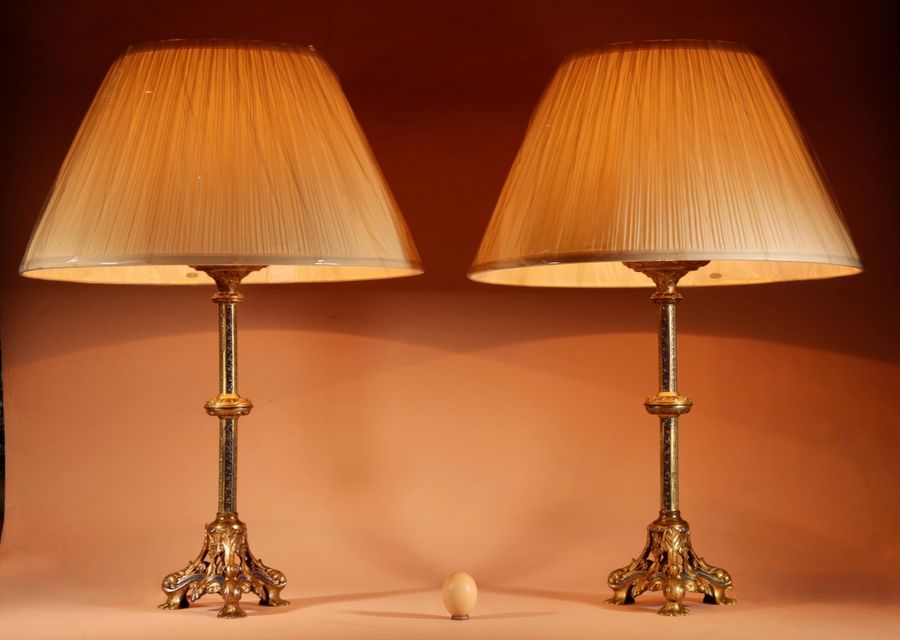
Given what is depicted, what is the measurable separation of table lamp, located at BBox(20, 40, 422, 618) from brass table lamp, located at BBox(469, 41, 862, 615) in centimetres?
Result: 19

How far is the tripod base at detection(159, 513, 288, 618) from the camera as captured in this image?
1652 mm

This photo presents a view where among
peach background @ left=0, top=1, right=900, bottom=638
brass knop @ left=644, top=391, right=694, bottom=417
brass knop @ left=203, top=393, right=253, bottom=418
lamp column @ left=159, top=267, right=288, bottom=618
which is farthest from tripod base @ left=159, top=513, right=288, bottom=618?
brass knop @ left=644, top=391, right=694, bottom=417

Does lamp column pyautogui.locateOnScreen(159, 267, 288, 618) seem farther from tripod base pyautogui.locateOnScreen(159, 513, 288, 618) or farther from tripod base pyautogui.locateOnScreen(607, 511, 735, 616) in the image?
tripod base pyautogui.locateOnScreen(607, 511, 735, 616)

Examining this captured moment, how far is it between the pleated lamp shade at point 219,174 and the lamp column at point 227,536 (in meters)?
0.18

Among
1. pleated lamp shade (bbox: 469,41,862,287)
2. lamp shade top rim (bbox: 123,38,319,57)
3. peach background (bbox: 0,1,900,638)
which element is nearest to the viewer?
pleated lamp shade (bbox: 469,41,862,287)

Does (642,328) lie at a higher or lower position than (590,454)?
higher

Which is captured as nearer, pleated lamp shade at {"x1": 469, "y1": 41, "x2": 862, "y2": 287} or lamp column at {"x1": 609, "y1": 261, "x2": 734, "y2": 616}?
pleated lamp shade at {"x1": 469, "y1": 41, "x2": 862, "y2": 287}

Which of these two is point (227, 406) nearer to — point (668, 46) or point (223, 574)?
point (223, 574)

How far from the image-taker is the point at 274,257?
4.82 ft

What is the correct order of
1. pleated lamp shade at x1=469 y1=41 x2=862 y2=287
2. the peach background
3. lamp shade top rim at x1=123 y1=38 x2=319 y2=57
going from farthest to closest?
the peach background < lamp shade top rim at x1=123 y1=38 x2=319 y2=57 < pleated lamp shade at x1=469 y1=41 x2=862 y2=287

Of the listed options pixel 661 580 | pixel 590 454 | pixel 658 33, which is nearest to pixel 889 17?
pixel 658 33

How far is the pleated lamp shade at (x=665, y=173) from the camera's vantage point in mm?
1452

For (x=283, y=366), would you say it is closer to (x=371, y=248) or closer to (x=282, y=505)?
(x=282, y=505)

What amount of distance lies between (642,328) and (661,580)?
44 centimetres
